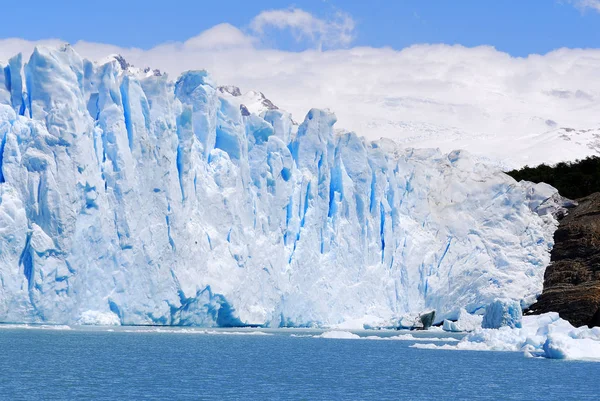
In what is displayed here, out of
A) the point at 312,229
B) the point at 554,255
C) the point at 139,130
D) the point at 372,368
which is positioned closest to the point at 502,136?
the point at 554,255

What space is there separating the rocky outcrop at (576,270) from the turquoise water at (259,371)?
302 inches

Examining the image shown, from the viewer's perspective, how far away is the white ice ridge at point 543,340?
90.6ft

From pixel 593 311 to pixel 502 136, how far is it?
50236mm

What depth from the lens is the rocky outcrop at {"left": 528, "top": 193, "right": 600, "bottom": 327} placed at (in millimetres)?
38312

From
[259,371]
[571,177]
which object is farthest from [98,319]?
[571,177]

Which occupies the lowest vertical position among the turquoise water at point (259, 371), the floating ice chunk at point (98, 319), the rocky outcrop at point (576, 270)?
the turquoise water at point (259, 371)

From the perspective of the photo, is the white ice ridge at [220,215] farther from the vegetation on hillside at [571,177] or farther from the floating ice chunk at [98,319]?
the vegetation on hillside at [571,177]

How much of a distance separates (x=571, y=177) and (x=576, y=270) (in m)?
15.9

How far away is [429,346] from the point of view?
106 ft

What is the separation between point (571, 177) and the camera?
190 feet

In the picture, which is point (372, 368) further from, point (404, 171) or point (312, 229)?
point (404, 171)

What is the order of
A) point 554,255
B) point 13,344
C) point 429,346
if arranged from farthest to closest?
point 554,255 < point 429,346 < point 13,344

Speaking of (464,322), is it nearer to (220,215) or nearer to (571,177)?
(220,215)

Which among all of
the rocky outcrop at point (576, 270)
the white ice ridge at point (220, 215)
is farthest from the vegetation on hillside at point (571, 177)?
the white ice ridge at point (220, 215)
